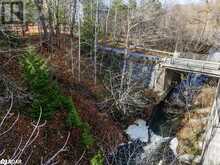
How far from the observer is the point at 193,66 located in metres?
21.9

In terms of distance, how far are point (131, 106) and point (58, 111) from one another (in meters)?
8.52

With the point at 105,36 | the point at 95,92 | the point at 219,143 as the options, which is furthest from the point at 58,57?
the point at 219,143

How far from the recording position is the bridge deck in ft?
68.9

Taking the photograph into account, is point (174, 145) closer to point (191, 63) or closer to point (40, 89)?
point (191, 63)

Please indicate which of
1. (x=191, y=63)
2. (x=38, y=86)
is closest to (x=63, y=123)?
(x=38, y=86)

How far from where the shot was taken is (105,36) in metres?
28.2

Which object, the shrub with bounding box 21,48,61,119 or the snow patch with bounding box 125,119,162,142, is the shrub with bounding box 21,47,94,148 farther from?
the snow patch with bounding box 125,119,162,142

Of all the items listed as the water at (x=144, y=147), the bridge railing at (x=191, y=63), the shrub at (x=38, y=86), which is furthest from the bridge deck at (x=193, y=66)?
the shrub at (x=38, y=86)

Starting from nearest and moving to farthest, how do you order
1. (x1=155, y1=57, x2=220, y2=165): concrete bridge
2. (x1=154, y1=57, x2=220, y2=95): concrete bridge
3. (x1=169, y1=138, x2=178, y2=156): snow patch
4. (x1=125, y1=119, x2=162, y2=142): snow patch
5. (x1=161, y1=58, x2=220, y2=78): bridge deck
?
(x1=155, y1=57, x2=220, y2=165): concrete bridge → (x1=169, y1=138, x2=178, y2=156): snow patch → (x1=125, y1=119, x2=162, y2=142): snow patch → (x1=161, y1=58, x2=220, y2=78): bridge deck → (x1=154, y1=57, x2=220, y2=95): concrete bridge

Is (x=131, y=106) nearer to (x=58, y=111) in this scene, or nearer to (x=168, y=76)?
(x=168, y=76)

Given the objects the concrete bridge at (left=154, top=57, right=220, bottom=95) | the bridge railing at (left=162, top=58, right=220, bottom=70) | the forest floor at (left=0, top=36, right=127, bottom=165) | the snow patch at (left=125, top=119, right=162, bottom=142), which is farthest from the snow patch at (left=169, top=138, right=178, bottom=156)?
the bridge railing at (left=162, top=58, right=220, bottom=70)

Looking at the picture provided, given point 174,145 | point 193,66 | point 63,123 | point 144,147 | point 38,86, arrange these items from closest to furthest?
point 38,86
point 63,123
point 144,147
point 174,145
point 193,66

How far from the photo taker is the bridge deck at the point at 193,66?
21000 mm

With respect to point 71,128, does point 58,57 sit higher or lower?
higher
